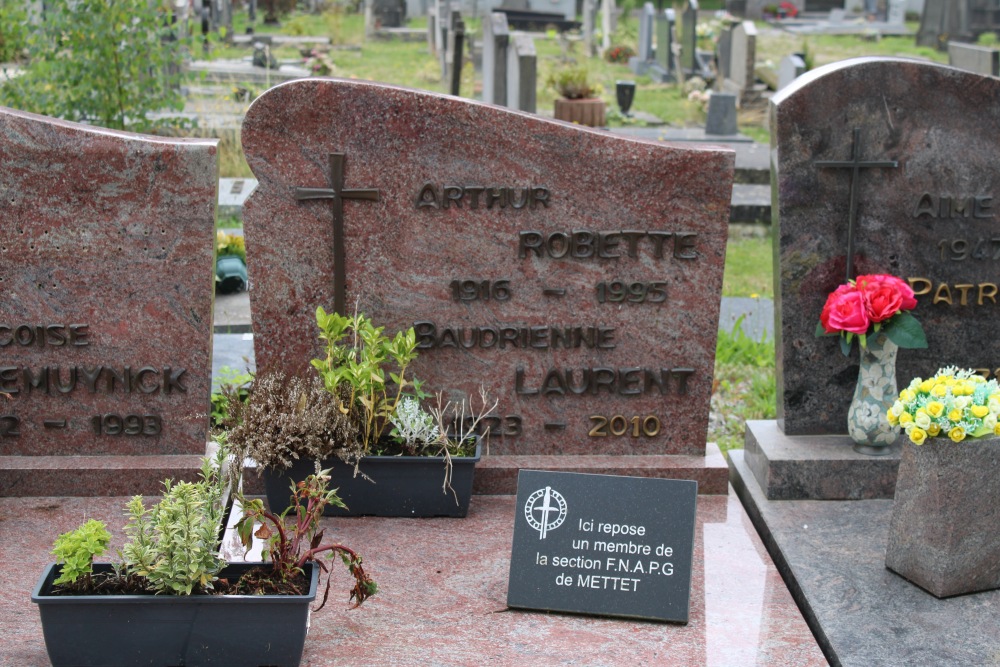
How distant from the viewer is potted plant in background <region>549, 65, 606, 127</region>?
41.2 feet

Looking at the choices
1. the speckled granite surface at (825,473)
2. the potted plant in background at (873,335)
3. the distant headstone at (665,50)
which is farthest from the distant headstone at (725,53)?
the speckled granite surface at (825,473)

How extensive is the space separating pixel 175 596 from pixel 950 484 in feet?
7.42

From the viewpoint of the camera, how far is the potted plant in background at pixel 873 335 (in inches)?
157

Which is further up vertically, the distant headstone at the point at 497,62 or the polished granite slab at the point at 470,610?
the distant headstone at the point at 497,62

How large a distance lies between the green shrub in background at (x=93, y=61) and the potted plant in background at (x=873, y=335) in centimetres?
531

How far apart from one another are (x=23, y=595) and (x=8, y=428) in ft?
3.06

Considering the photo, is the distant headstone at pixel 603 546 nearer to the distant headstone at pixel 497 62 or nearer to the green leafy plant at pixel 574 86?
the distant headstone at pixel 497 62

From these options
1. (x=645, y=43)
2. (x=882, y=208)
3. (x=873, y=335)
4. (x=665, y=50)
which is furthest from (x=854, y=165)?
(x=645, y=43)

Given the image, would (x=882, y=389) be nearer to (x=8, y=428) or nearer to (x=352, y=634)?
(x=352, y=634)

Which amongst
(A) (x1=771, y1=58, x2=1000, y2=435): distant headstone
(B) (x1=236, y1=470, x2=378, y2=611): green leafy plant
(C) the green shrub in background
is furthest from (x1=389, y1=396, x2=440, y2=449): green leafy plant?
(C) the green shrub in background

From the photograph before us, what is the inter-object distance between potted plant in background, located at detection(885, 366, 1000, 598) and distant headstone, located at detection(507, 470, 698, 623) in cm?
72

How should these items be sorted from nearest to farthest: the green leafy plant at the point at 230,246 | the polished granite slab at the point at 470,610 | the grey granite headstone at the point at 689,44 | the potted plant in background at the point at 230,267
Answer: the polished granite slab at the point at 470,610 < the potted plant in background at the point at 230,267 < the green leafy plant at the point at 230,246 < the grey granite headstone at the point at 689,44

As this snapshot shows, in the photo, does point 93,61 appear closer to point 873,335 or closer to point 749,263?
point 749,263

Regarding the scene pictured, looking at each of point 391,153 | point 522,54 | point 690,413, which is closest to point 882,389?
point 690,413
